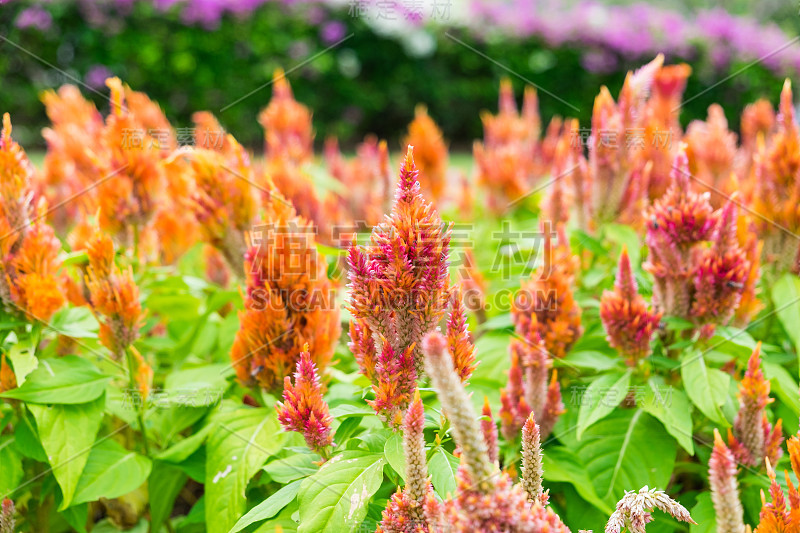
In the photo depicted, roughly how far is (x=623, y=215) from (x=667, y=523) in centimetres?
144

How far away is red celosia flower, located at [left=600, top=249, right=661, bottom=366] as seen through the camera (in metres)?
2.21

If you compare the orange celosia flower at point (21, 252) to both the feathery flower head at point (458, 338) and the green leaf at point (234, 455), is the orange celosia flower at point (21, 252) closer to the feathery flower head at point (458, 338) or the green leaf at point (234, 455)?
the green leaf at point (234, 455)

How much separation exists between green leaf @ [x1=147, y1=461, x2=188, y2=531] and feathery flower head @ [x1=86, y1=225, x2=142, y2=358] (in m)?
0.53

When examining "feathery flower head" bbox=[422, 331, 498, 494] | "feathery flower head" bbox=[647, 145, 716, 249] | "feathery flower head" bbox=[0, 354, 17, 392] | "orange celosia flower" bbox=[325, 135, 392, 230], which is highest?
"orange celosia flower" bbox=[325, 135, 392, 230]

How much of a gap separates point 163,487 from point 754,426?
198 cm

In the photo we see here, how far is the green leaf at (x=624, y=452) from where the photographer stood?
2260mm

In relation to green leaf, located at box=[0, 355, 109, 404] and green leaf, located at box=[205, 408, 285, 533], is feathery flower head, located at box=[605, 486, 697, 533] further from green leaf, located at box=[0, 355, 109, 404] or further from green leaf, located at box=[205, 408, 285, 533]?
green leaf, located at box=[0, 355, 109, 404]

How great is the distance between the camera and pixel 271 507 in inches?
67.0

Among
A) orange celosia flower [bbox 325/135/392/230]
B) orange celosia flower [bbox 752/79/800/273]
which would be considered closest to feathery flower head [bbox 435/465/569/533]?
orange celosia flower [bbox 752/79/800/273]

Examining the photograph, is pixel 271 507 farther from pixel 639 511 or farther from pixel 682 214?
pixel 682 214

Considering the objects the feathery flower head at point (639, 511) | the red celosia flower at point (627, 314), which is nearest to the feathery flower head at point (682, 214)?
the red celosia flower at point (627, 314)

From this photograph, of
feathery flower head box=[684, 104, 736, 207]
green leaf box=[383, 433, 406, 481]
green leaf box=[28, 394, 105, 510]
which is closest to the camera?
green leaf box=[383, 433, 406, 481]

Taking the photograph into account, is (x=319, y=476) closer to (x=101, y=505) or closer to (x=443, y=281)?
(x=443, y=281)

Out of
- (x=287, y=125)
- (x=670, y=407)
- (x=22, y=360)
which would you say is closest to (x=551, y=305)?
(x=670, y=407)
